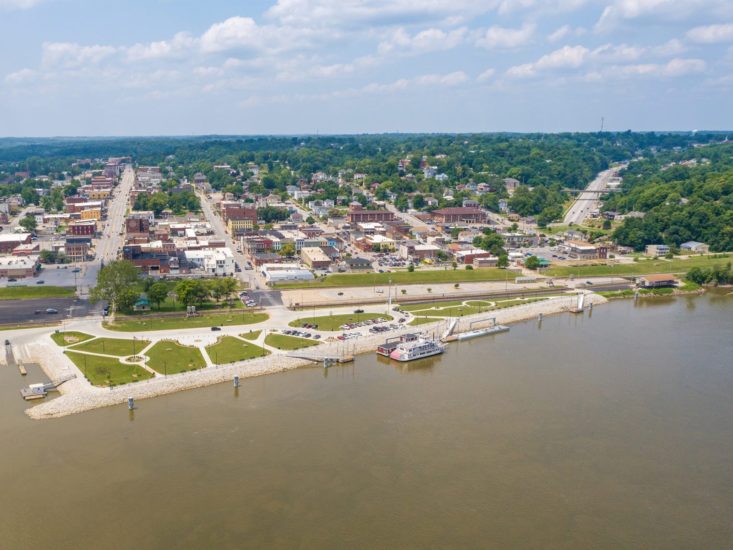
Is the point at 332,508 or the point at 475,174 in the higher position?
the point at 475,174

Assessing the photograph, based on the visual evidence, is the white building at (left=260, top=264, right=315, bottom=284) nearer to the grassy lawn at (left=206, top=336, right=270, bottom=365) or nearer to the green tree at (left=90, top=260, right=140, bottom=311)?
the green tree at (left=90, top=260, right=140, bottom=311)

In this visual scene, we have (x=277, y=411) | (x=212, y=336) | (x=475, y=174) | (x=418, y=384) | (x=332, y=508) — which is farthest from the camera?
(x=475, y=174)

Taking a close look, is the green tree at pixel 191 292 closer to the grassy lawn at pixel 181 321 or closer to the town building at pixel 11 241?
the grassy lawn at pixel 181 321

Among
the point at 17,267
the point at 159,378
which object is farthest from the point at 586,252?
the point at 17,267

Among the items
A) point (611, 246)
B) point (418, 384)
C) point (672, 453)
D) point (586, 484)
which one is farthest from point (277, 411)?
point (611, 246)

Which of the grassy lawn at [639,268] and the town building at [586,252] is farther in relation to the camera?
the town building at [586,252]

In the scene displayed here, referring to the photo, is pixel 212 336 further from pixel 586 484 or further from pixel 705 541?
pixel 705 541

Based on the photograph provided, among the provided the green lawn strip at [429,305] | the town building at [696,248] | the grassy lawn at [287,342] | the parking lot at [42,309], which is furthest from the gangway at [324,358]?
the town building at [696,248]
